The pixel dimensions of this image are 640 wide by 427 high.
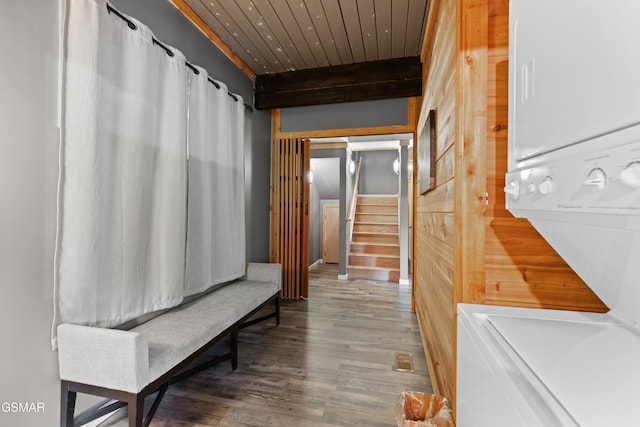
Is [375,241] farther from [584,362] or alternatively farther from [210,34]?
[584,362]

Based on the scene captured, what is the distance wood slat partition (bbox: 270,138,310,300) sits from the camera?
3.83 metres

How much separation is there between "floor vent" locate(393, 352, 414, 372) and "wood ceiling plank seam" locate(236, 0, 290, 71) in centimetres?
305

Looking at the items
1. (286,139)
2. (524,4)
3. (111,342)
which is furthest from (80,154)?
(286,139)

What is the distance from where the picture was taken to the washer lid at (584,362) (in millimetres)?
469

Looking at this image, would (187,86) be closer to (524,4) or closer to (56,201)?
(56,201)

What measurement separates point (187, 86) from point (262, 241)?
202cm

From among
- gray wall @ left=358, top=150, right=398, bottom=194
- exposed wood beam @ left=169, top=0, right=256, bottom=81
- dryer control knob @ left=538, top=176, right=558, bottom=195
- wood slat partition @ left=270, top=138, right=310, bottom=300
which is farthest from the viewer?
gray wall @ left=358, top=150, right=398, bottom=194

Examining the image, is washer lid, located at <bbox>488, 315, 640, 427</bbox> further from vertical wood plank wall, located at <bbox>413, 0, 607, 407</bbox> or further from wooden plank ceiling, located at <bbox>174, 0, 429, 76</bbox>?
wooden plank ceiling, located at <bbox>174, 0, 429, 76</bbox>

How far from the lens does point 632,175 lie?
41cm

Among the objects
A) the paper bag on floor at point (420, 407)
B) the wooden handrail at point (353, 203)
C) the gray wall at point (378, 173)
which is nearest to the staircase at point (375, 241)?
the wooden handrail at point (353, 203)

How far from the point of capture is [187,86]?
2.24 meters

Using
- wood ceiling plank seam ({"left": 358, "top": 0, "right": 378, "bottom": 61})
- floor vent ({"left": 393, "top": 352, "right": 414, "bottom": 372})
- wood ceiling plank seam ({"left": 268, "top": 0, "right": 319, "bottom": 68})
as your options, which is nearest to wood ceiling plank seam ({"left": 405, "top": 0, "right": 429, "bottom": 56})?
wood ceiling plank seam ({"left": 358, "top": 0, "right": 378, "bottom": 61})

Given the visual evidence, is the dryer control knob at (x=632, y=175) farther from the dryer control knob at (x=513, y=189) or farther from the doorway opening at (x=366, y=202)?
the doorway opening at (x=366, y=202)

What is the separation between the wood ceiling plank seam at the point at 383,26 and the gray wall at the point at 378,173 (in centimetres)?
418
